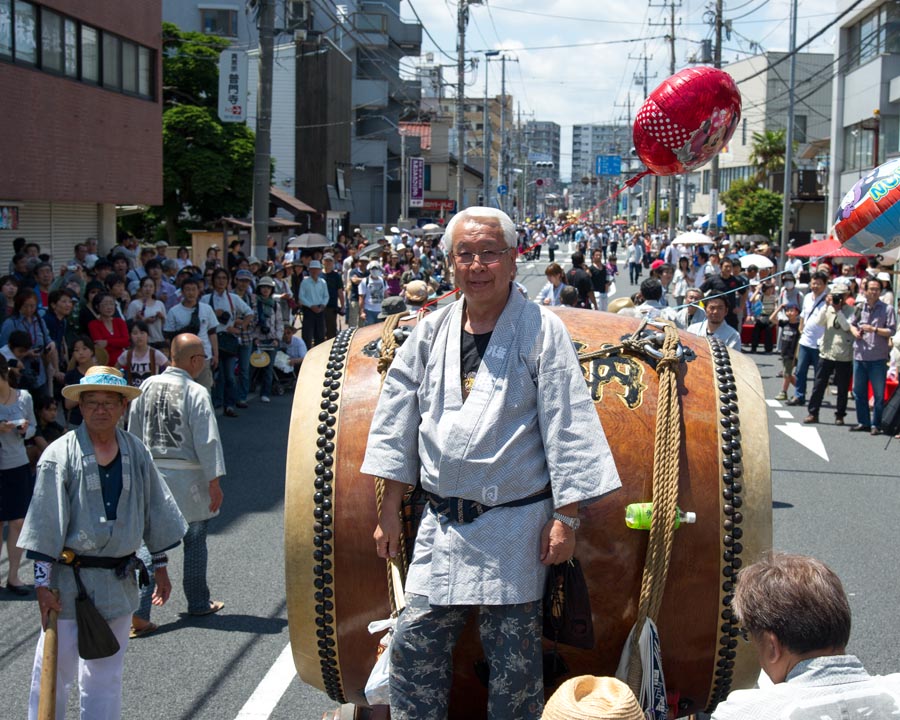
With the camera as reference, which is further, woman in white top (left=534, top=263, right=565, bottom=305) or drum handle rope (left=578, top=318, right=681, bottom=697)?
woman in white top (left=534, top=263, right=565, bottom=305)

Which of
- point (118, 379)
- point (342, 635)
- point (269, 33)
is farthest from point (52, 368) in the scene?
point (269, 33)

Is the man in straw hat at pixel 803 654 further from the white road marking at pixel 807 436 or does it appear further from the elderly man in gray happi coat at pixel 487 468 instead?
the white road marking at pixel 807 436

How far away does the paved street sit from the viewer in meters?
5.01

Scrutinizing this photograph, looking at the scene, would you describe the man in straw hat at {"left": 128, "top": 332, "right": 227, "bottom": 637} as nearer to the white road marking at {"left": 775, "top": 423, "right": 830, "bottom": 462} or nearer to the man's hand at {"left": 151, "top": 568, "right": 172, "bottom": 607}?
the man's hand at {"left": 151, "top": 568, "right": 172, "bottom": 607}

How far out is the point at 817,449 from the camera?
1094 centimetres

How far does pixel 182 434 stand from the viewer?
5.72 meters

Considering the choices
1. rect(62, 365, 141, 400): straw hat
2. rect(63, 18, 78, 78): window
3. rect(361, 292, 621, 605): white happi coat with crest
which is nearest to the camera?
rect(361, 292, 621, 605): white happi coat with crest

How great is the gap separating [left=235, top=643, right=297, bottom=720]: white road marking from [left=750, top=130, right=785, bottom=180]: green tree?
160 ft

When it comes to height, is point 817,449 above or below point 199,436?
below

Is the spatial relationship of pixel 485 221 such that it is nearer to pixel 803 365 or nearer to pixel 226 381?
pixel 226 381

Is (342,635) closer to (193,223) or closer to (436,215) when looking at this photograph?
(193,223)

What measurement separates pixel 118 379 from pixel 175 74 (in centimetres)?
3014

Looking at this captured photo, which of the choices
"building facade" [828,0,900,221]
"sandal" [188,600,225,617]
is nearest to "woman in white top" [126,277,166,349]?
"sandal" [188,600,225,617]

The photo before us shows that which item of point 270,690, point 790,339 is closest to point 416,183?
point 790,339
